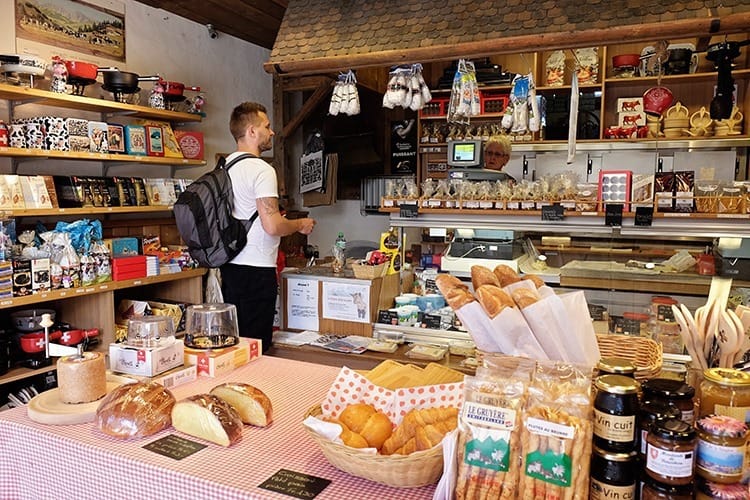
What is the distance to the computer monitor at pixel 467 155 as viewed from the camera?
11.5 feet

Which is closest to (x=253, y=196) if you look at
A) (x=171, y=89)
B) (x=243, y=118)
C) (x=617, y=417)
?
(x=243, y=118)

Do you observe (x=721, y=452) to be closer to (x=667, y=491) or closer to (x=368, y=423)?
(x=667, y=491)

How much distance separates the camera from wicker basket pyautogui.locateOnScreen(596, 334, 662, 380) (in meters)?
1.57

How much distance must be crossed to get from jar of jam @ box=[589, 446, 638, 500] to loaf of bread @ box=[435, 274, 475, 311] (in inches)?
19.1

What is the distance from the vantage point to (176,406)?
152 centimetres

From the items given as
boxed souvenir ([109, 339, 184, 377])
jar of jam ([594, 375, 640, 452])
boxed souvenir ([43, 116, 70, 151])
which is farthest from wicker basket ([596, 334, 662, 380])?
boxed souvenir ([43, 116, 70, 151])

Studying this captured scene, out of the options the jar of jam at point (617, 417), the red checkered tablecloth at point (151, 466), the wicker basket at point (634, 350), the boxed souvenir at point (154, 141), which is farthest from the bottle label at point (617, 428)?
the boxed souvenir at point (154, 141)

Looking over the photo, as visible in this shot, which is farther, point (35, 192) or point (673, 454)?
point (35, 192)

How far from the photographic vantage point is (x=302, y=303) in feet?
10.6

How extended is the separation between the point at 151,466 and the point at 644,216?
232 centimetres

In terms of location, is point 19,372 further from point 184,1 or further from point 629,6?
point 629,6

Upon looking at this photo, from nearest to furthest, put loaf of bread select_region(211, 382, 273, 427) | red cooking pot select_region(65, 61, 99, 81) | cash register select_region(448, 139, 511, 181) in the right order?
loaf of bread select_region(211, 382, 273, 427) → cash register select_region(448, 139, 511, 181) → red cooking pot select_region(65, 61, 99, 81)

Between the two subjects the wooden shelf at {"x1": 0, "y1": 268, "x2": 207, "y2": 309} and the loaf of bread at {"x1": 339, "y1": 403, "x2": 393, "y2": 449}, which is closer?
the loaf of bread at {"x1": 339, "y1": 403, "x2": 393, "y2": 449}

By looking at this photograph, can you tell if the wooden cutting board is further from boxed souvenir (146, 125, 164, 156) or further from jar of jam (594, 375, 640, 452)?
boxed souvenir (146, 125, 164, 156)
